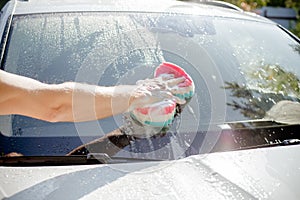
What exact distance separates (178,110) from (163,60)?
0.37 meters

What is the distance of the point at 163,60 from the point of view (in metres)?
2.40

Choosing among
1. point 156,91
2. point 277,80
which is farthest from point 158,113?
point 277,80

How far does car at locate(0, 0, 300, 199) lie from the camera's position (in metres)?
1.65

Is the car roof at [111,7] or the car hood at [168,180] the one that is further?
the car roof at [111,7]

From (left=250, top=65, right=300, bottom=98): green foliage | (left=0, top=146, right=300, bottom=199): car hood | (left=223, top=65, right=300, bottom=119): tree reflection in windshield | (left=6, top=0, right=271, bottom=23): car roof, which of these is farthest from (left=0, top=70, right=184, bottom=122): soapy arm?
(left=250, top=65, right=300, bottom=98): green foliage

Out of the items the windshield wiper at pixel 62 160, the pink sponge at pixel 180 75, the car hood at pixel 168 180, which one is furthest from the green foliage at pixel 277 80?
the windshield wiper at pixel 62 160

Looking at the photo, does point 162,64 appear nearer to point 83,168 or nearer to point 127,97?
point 127,97

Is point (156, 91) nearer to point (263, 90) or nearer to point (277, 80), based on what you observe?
point (263, 90)

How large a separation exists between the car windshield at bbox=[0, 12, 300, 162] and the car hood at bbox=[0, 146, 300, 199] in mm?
153

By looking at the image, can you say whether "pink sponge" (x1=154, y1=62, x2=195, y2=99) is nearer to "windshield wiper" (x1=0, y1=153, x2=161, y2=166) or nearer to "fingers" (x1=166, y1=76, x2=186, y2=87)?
"fingers" (x1=166, y1=76, x2=186, y2=87)

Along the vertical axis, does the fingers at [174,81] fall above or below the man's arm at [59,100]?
above

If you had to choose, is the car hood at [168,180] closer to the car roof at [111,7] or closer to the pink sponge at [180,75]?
the pink sponge at [180,75]

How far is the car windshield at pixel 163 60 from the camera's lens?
77.2 inches

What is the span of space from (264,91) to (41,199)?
4.70 ft
